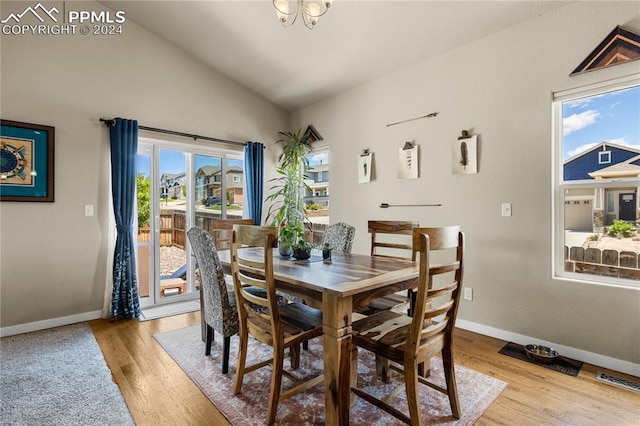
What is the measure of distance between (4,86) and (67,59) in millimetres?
594

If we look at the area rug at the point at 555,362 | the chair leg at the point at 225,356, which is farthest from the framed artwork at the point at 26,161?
the area rug at the point at 555,362

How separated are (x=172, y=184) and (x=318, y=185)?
76.0 inches

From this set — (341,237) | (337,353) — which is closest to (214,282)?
(337,353)

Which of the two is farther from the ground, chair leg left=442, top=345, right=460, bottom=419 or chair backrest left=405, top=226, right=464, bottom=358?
chair backrest left=405, top=226, right=464, bottom=358

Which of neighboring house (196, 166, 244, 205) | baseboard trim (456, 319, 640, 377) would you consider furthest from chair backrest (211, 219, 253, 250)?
baseboard trim (456, 319, 640, 377)

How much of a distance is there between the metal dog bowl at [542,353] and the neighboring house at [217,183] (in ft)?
12.1

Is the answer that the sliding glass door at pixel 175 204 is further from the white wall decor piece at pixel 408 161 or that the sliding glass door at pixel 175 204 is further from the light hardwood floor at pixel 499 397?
the white wall decor piece at pixel 408 161

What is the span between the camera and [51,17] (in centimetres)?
Answer: 315

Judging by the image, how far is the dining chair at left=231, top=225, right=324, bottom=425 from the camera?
1.68 m

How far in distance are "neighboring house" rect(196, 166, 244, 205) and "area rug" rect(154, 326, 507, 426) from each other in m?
2.15

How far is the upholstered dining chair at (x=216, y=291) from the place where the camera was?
2.16 m

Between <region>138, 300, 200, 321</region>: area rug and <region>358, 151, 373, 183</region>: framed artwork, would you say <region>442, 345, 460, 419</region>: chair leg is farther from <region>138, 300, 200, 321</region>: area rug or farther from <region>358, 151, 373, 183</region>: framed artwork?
<region>138, 300, 200, 321</region>: area rug

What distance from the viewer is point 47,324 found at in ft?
10.3

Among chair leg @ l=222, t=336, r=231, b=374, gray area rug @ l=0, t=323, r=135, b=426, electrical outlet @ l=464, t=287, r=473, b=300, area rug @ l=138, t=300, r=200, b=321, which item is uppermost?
Result: electrical outlet @ l=464, t=287, r=473, b=300
